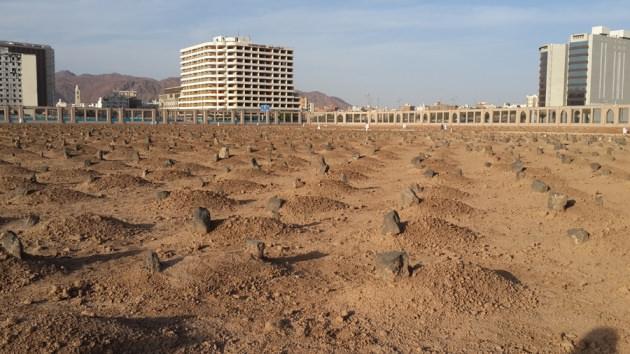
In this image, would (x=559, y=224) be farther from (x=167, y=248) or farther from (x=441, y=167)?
(x=441, y=167)

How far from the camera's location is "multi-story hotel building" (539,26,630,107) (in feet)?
463

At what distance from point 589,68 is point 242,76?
88.3 m

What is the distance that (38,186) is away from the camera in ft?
48.1

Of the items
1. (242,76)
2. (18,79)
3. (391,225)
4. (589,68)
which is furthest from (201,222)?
(18,79)

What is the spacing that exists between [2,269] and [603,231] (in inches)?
388

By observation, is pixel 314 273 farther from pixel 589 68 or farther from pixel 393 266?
pixel 589 68

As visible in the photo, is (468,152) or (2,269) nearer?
(2,269)

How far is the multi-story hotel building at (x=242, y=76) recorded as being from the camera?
134 metres

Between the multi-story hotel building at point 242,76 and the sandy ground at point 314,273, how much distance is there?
395 feet

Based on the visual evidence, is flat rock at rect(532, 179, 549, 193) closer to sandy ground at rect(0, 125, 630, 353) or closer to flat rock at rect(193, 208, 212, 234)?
sandy ground at rect(0, 125, 630, 353)

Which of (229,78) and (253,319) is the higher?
(229,78)

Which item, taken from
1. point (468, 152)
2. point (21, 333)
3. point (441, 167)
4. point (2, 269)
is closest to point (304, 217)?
point (2, 269)

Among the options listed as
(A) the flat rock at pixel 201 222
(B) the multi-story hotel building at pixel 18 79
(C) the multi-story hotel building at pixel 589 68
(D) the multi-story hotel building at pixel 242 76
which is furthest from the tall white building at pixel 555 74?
(A) the flat rock at pixel 201 222

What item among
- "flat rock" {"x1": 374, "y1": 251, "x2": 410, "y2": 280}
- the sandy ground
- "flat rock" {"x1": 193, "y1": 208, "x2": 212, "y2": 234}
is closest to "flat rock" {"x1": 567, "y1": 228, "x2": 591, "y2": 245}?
the sandy ground
